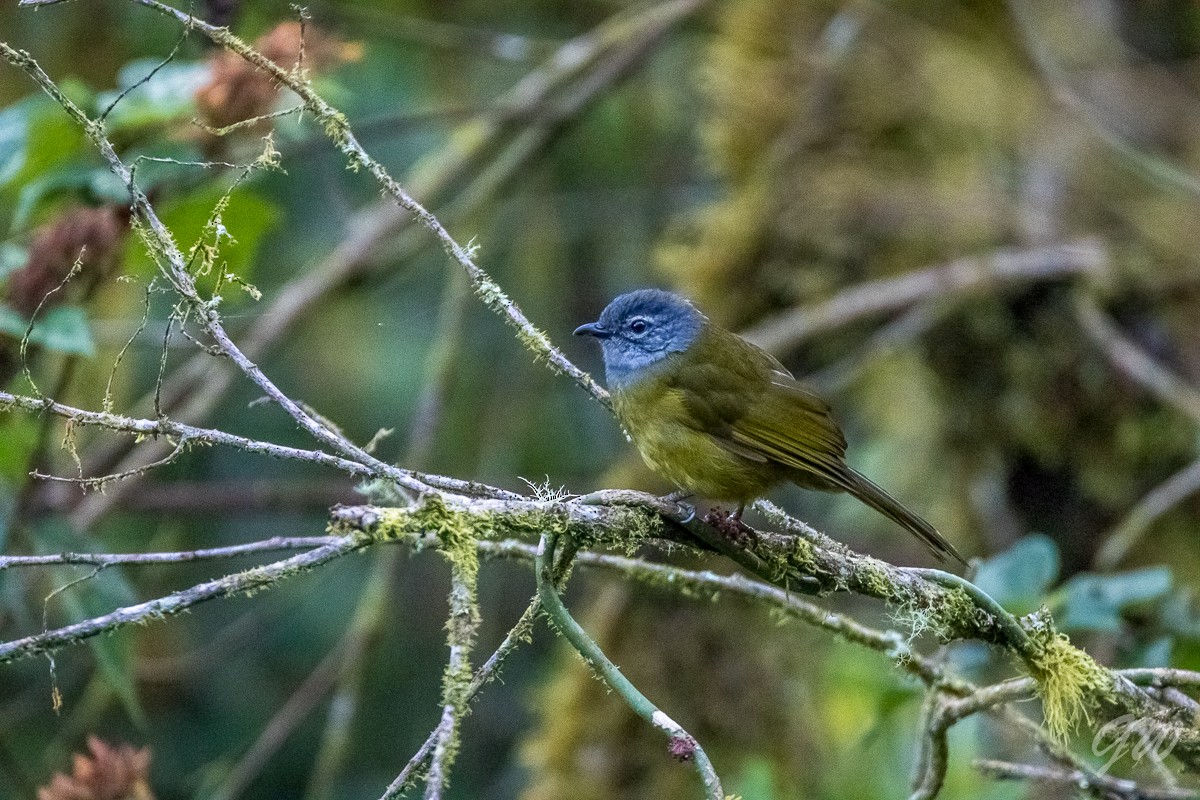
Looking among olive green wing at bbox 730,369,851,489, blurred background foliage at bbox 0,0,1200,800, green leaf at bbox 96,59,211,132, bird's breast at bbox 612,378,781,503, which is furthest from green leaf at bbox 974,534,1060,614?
green leaf at bbox 96,59,211,132

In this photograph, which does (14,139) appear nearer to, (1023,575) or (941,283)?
(1023,575)

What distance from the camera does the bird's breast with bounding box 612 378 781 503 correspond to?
278 cm

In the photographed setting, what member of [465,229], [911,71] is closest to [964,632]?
[465,229]

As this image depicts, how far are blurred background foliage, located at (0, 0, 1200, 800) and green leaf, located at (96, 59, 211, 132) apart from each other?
16.9 inches

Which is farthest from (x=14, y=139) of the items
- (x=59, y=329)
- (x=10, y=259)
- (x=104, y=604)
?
(x=104, y=604)

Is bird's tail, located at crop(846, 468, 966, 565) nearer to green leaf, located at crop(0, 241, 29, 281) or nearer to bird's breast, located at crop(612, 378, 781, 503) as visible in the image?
bird's breast, located at crop(612, 378, 781, 503)

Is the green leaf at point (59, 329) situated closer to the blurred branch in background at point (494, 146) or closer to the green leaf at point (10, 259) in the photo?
the green leaf at point (10, 259)

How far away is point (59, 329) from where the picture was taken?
240 centimetres

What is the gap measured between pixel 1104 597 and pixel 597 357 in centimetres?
333

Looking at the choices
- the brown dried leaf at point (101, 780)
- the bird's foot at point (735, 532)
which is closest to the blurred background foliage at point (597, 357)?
the brown dried leaf at point (101, 780)

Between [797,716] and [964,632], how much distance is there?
7.76 ft

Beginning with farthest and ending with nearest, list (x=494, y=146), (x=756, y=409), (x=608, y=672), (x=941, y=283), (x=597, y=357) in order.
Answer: (x=597, y=357), (x=494, y=146), (x=941, y=283), (x=756, y=409), (x=608, y=672)

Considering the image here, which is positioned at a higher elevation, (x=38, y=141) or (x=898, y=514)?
(x=38, y=141)

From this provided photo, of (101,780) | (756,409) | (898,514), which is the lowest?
(101,780)
